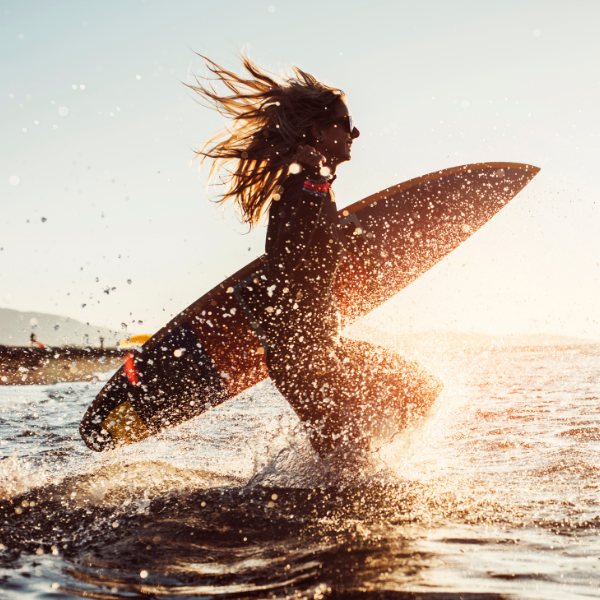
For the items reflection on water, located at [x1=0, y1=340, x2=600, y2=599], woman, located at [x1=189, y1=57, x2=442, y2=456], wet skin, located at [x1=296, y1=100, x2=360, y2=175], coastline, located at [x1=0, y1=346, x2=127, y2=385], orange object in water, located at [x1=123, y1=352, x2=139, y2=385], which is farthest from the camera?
coastline, located at [x1=0, y1=346, x2=127, y2=385]

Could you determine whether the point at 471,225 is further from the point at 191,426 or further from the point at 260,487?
the point at 191,426

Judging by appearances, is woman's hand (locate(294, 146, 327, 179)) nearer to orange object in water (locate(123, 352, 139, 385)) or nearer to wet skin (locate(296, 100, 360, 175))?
wet skin (locate(296, 100, 360, 175))

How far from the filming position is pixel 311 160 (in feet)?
9.74

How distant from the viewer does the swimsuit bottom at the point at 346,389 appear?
2797mm

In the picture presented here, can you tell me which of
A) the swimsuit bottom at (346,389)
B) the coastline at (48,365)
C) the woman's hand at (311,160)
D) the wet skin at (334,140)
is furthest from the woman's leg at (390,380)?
the coastline at (48,365)

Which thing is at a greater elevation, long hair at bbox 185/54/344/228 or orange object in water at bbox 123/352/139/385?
long hair at bbox 185/54/344/228

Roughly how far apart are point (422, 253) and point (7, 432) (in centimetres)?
472

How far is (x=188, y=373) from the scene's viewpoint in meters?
4.14

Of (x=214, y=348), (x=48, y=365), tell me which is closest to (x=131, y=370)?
(x=214, y=348)

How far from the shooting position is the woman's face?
3195mm

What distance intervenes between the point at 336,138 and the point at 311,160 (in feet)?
1.13

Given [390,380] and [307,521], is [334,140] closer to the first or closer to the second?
[390,380]

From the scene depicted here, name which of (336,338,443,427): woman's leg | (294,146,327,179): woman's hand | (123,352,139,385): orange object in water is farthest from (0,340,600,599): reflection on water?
(294,146,327,179): woman's hand

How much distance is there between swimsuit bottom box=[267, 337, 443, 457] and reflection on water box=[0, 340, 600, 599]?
22 cm
